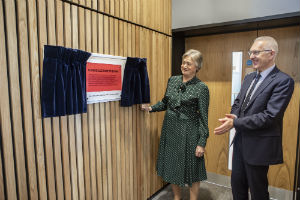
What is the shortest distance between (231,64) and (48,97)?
249cm

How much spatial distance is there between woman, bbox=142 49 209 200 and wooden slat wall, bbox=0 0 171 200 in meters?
0.37

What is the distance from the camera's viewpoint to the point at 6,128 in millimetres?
1386

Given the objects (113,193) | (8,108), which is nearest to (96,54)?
(8,108)

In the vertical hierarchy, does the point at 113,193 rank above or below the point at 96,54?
below

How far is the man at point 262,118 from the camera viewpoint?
1.71m

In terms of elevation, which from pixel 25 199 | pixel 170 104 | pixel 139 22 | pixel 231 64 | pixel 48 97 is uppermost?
pixel 139 22

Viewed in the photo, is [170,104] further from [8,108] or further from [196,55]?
[8,108]

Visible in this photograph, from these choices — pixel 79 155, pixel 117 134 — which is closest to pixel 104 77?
pixel 117 134

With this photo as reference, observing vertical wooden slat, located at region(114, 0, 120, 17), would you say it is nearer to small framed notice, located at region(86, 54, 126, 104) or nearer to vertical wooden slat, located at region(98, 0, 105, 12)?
vertical wooden slat, located at region(98, 0, 105, 12)

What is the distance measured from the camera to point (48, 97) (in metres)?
1.56

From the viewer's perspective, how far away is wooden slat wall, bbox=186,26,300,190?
103 inches

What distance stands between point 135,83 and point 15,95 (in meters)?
1.20

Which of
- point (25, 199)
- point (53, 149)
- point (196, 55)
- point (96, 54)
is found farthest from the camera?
point (196, 55)

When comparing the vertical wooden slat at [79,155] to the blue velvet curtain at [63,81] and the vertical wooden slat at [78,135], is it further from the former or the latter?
the blue velvet curtain at [63,81]
